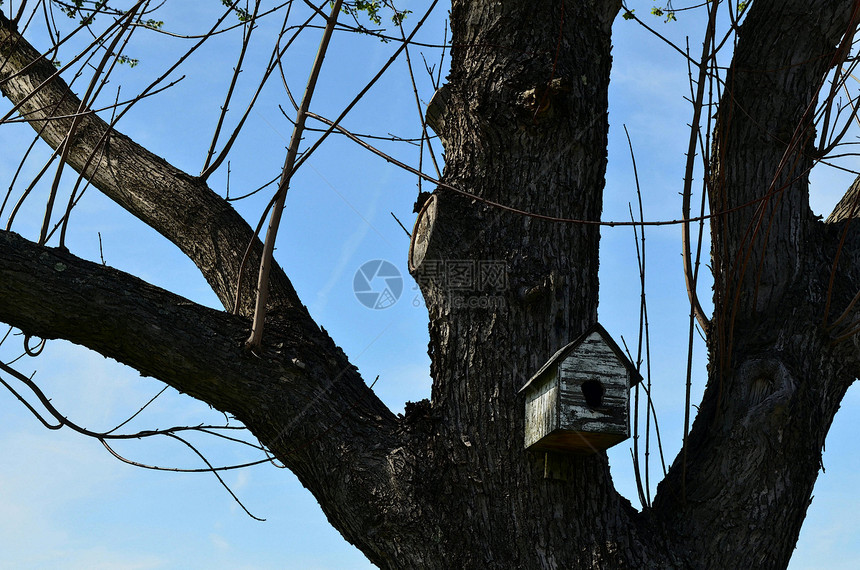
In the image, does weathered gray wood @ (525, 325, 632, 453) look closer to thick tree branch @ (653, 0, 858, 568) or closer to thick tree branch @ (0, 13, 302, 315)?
thick tree branch @ (653, 0, 858, 568)

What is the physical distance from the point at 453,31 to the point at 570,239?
1058 millimetres

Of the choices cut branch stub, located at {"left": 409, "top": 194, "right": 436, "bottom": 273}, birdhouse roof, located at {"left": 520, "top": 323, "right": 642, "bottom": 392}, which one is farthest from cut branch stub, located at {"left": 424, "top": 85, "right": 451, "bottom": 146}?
birdhouse roof, located at {"left": 520, "top": 323, "right": 642, "bottom": 392}

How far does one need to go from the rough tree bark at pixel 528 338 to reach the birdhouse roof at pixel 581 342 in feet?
0.48

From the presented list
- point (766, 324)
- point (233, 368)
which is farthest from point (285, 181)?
point (766, 324)

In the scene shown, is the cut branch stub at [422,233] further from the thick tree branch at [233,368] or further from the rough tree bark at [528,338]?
the thick tree branch at [233,368]

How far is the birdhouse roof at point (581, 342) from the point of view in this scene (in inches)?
94.9

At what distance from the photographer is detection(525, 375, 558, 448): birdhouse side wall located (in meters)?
2.36

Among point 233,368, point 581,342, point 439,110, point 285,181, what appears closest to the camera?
point 285,181

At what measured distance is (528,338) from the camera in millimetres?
2646

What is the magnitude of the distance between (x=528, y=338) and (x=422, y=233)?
2.02 ft

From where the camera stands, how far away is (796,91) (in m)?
3.19

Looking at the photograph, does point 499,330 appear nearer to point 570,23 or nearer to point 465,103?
point 465,103

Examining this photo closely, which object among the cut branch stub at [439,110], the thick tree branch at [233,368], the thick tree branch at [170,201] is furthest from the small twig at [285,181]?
the cut branch stub at [439,110]

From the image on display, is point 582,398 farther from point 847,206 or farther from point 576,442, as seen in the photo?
point 847,206
